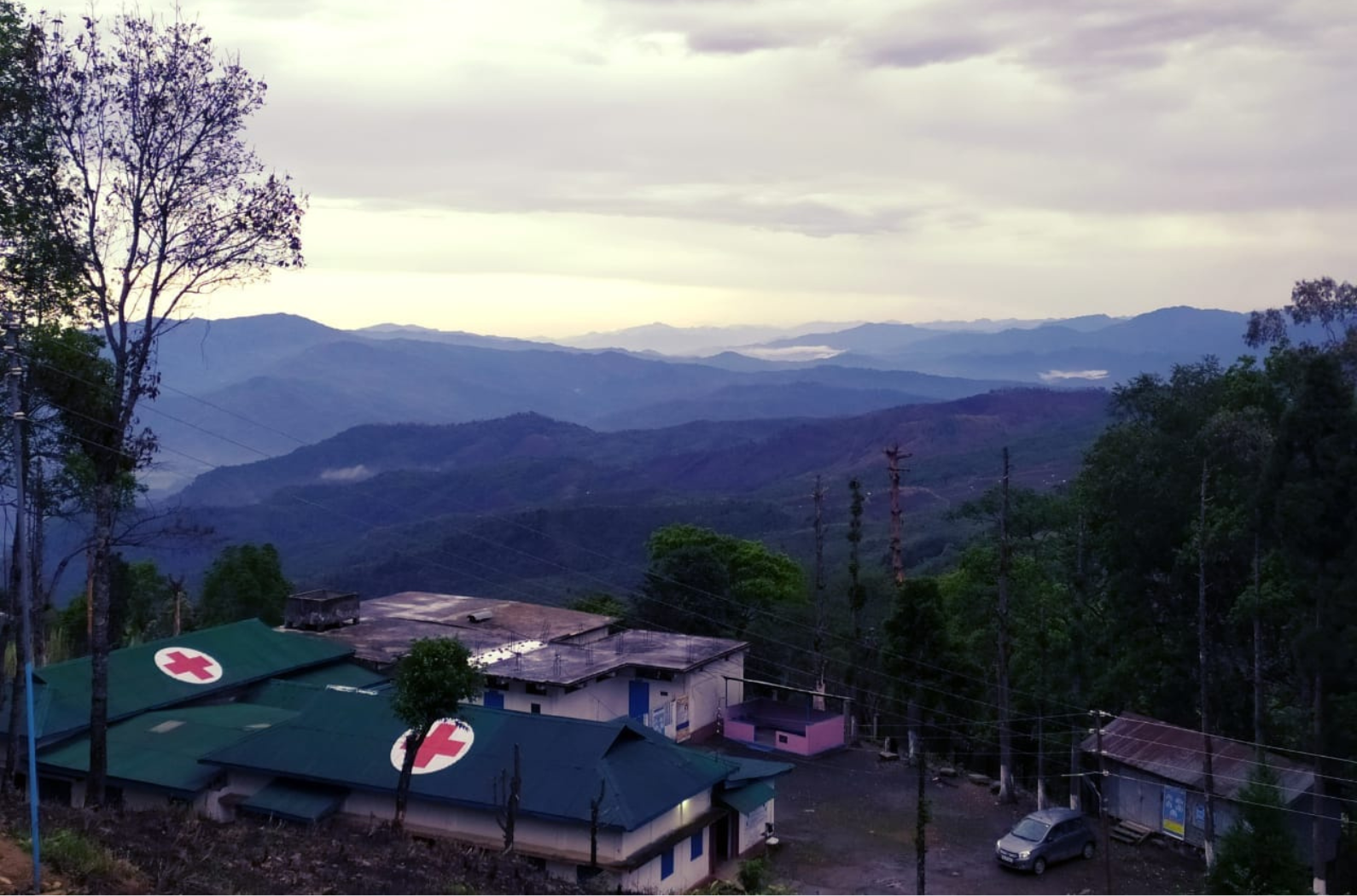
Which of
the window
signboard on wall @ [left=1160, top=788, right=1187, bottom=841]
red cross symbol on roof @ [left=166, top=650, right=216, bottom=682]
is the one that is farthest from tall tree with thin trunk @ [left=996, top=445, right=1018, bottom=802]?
red cross symbol on roof @ [left=166, top=650, right=216, bottom=682]

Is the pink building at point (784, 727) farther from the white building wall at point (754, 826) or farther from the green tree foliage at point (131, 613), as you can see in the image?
the green tree foliage at point (131, 613)

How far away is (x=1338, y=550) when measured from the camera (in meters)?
24.8

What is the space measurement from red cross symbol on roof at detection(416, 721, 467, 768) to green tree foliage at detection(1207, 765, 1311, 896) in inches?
702

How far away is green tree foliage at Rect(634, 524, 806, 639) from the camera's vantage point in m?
51.1

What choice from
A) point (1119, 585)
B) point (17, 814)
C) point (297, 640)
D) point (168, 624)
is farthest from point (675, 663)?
Answer: point (168, 624)

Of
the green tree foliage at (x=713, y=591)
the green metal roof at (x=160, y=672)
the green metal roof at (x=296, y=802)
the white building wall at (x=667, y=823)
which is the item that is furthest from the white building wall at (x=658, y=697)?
the green metal roof at (x=296, y=802)

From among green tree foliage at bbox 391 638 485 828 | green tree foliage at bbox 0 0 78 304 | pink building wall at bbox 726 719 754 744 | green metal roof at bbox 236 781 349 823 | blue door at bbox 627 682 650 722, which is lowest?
pink building wall at bbox 726 719 754 744

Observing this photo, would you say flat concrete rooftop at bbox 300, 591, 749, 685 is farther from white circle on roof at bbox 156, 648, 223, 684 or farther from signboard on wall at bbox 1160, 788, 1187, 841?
signboard on wall at bbox 1160, 788, 1187, 841

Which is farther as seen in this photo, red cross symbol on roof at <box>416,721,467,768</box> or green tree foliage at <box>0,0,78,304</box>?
red cross symbol on roof at <box>416,721,467,768</box>

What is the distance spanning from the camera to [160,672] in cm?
3206

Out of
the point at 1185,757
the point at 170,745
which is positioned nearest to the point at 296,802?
the point at 170,745

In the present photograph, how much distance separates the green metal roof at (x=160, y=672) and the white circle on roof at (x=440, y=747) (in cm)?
943

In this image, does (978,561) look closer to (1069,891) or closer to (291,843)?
(1069,891)

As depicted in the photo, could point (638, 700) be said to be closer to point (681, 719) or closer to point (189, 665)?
point (681, 719)
